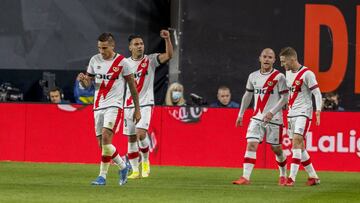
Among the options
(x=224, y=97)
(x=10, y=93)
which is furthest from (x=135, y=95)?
(x=10, y=93)

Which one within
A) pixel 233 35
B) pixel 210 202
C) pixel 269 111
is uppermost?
pixel 233 35

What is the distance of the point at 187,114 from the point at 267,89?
496cm

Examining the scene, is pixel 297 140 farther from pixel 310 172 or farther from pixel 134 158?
pixel 134 158

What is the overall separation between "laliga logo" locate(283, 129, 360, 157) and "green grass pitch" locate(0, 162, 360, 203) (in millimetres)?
798

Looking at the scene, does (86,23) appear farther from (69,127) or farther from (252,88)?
(252,88)

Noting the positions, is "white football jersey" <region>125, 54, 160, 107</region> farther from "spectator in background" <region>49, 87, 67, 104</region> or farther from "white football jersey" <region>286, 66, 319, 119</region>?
"spectator in background" <region>49, 87, 67, 104</region>

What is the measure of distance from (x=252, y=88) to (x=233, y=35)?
587 centimetres

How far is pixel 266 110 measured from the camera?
758 inches

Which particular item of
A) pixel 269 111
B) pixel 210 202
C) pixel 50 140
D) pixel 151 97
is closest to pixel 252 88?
pixel 269 111

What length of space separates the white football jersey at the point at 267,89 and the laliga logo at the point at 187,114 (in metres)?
4.77

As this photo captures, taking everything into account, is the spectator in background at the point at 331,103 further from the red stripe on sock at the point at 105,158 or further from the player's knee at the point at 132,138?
the red stripe on sock at the point at 105,158

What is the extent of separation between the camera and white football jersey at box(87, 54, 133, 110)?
58.9ft

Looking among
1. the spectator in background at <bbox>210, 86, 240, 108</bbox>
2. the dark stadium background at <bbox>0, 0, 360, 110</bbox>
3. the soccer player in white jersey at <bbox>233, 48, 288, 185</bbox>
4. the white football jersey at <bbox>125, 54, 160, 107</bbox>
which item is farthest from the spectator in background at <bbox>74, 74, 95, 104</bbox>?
the soccer player in white jersey at <bbox>233, 48, 288, 185</bbox>

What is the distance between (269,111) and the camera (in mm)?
19125
